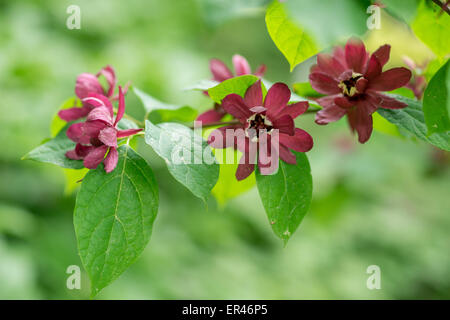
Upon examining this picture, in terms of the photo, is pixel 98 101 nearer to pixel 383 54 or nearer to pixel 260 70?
pixel 260 70

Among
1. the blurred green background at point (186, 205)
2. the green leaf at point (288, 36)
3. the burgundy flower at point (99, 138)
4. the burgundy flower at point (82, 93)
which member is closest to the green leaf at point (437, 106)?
the green leaf at point (288, 36)

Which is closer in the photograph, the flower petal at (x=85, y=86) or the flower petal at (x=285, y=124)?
the flower petal at (x=285, y=124)

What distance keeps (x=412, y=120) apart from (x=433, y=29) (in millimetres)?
159

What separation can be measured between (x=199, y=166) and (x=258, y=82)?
0.14 metres

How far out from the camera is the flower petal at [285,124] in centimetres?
53

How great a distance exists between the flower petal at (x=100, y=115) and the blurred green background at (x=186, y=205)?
4.01ft

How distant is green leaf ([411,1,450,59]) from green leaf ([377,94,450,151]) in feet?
0.32

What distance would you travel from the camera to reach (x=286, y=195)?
0.55 metres

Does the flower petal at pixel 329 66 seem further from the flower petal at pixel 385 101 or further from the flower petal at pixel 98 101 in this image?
the flower petal at pixel 98 101

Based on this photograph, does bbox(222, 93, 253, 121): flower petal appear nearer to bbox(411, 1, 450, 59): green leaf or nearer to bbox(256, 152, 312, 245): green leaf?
bbox(256, 152, 312, 245): green leaf

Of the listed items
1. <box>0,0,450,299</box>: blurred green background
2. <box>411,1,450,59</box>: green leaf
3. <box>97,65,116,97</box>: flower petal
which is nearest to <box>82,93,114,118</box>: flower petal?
<box>97,65,116,97</box>: flower petal
